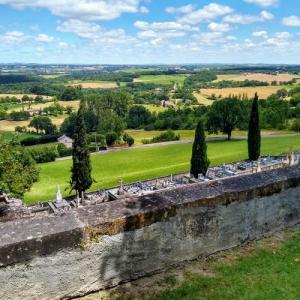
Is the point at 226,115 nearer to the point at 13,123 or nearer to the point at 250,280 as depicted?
the point at 250,280

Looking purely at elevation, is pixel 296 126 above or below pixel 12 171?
below

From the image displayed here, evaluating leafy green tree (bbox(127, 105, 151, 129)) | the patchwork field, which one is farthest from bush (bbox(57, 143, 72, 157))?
the patchwork field

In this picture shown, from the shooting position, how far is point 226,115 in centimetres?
7412

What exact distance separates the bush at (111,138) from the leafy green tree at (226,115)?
2258 cm

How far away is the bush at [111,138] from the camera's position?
291ft

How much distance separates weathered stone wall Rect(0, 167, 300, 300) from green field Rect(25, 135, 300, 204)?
38.6 metres

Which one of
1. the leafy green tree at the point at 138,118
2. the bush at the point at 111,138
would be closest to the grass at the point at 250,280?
the bush at the point at 111,138

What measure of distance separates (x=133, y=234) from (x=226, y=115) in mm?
69561

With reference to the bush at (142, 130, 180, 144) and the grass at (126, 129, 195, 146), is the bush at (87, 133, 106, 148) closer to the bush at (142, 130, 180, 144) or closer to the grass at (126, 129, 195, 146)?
the grass at (126, 129, 195, 146)

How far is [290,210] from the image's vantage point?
834 cm

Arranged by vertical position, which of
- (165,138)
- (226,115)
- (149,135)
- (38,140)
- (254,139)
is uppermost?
(226,115)

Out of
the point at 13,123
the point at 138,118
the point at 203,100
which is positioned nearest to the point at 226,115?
the point at 138,118

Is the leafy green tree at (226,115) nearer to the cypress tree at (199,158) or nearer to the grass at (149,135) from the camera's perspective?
the grass at (149,135)

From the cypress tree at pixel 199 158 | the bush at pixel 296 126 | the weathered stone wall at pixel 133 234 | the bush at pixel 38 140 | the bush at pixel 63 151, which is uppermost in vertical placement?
the weathered stone wall at pixel 133 234
